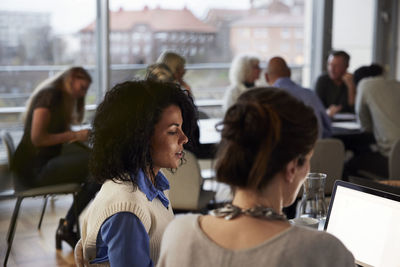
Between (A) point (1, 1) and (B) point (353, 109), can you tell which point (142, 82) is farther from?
(B) point (353, 109)

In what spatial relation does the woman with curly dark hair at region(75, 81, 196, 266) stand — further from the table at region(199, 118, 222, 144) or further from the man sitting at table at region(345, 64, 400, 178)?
the man sitting at table at region(345, 64, 400, 178)

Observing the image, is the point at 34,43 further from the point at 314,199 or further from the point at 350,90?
the point at 314,199

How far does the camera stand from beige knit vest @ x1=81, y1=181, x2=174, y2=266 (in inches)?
61.5

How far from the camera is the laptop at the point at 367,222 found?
157 cm

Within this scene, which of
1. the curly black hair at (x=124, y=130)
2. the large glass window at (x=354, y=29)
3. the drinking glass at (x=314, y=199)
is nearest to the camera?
the curly black hair at (x=124, y=130)

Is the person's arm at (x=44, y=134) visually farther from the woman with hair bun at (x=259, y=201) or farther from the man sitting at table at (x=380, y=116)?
the woman with hair bun at (x=259, y=201)

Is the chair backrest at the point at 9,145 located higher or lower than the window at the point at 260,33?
lower

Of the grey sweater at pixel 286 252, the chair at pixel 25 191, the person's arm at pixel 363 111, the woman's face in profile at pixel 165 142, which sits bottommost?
the chair at pixel 25 191

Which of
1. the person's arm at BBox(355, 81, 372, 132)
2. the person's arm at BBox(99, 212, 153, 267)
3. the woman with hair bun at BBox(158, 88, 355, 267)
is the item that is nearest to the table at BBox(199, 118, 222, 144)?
the person's arm at BBox(355, 81, 372, 132)

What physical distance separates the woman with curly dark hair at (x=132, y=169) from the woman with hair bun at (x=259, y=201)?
1.29 feet

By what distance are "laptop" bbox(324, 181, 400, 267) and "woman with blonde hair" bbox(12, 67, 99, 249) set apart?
2557 millimetres

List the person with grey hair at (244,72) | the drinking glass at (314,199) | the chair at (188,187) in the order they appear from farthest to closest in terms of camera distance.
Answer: the person with grey hair at (244,72) < the chair at (188,187) < the drinking glass at (314,199)

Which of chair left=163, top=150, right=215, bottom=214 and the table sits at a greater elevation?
the table

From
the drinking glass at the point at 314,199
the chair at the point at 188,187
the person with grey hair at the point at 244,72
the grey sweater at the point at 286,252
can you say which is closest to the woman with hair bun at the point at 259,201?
the grey sweater at the point at 286,252
